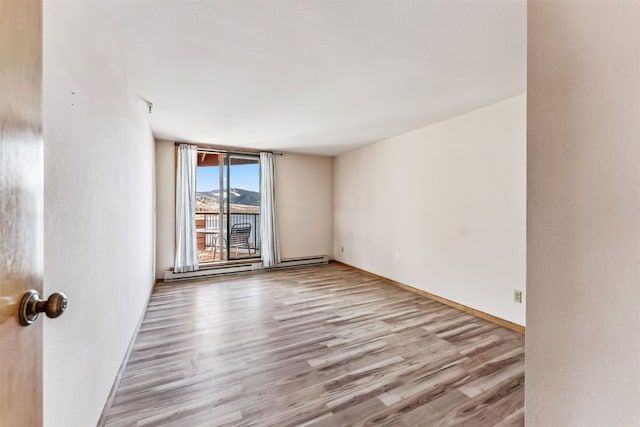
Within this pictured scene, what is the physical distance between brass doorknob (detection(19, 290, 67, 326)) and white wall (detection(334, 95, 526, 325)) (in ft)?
10.3

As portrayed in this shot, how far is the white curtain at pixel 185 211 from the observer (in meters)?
4.29

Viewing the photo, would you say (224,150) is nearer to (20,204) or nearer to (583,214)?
(20,204)

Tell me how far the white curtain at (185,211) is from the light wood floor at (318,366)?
1.07 meters

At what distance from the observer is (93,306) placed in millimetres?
1321

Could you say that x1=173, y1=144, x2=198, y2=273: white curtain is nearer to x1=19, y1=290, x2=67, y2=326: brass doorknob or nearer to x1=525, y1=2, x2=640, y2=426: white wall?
x1=19, y1=290, x2=67, y2=326: brass doorknob

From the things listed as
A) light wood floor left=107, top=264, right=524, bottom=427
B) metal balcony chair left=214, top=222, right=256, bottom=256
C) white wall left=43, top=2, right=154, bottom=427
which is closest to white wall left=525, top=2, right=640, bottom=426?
light wood floor left=107, top=264, right=524, bottom=427

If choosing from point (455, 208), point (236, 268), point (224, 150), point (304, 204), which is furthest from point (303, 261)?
point (455, 208)

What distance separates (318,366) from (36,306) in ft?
5.81

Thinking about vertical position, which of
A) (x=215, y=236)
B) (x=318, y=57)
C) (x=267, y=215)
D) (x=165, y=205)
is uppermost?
(x=318, y=57)

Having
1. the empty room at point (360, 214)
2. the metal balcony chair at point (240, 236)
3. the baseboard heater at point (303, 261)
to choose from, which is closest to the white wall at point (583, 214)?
the empty room at point (360, 214)

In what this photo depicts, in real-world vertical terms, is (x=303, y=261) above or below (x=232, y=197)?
below

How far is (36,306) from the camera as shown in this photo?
0.58 m

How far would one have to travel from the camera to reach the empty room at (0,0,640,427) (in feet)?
1.98

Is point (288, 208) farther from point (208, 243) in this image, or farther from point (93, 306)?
point (93, 306)
